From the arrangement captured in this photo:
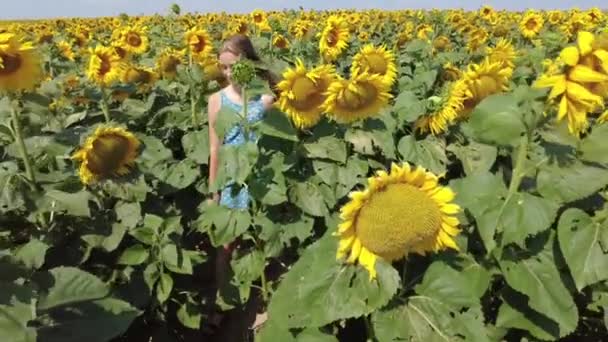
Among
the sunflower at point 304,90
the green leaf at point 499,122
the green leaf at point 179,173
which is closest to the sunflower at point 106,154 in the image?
the green leaf at point 179,173

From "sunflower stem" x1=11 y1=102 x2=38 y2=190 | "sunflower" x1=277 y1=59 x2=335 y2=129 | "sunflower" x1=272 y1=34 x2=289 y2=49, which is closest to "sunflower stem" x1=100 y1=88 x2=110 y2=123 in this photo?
A: "sunflower stem" x1=11 y1=102 x2=38 y2=190

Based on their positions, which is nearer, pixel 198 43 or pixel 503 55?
pixel 503 55

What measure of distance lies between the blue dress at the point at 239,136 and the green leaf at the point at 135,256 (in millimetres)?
544

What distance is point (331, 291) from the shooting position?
2.00 m

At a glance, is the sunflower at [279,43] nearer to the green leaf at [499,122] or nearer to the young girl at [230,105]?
the young girl at [230,105]

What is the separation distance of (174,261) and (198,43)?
312 centimetres

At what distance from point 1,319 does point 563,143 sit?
1823mm

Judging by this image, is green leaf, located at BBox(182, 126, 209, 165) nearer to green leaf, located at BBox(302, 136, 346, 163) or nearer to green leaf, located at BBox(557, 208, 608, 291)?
green leaf, located at BBox(302, 136, 346, 163)

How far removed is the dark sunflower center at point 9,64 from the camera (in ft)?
8.61

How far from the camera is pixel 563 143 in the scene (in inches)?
84.7

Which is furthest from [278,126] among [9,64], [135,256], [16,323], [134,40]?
[134,40]

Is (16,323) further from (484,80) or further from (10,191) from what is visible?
(484,80)

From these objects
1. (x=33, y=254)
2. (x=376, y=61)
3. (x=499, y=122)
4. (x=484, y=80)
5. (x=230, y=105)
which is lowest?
(x=33, y=254)

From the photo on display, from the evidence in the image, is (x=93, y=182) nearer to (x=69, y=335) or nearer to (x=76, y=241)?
(x=76, y=241)
